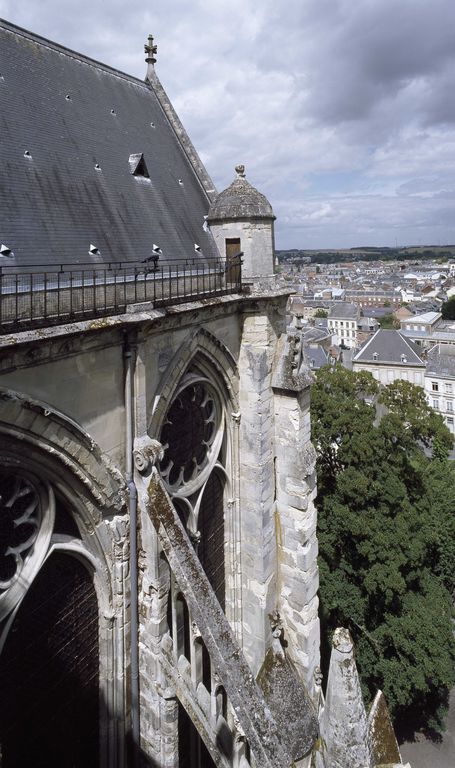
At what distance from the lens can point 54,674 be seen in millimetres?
7227

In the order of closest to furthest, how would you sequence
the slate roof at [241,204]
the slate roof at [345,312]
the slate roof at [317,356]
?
the slate roof at [241,204] < the slate roof at [317,356] < the slate roof at [345,312]

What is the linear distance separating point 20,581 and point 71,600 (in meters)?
1.11

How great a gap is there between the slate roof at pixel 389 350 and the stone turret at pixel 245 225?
46.7m

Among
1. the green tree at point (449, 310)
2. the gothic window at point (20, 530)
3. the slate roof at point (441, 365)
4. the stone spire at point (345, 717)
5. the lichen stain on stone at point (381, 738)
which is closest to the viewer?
the stone spire at point (345, 717)

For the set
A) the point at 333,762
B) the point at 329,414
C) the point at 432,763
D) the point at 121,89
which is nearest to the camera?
the point at 333,762

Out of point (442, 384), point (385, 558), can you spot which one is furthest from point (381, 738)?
point (442, 384)

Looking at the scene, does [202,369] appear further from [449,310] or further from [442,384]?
[449,310]

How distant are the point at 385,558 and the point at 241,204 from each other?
12393 millimetres

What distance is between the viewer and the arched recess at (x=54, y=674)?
22.1ft

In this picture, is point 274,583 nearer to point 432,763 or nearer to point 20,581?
point 20,581

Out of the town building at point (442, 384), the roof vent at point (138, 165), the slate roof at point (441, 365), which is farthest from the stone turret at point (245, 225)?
the slate roof at point (441, 365)

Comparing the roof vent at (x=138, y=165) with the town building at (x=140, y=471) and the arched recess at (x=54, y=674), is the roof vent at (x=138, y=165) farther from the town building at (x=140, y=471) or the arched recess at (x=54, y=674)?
the arched recess at (x=54, y=674)

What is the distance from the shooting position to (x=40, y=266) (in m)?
7.08

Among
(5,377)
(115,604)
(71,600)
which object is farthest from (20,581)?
(5,377)
